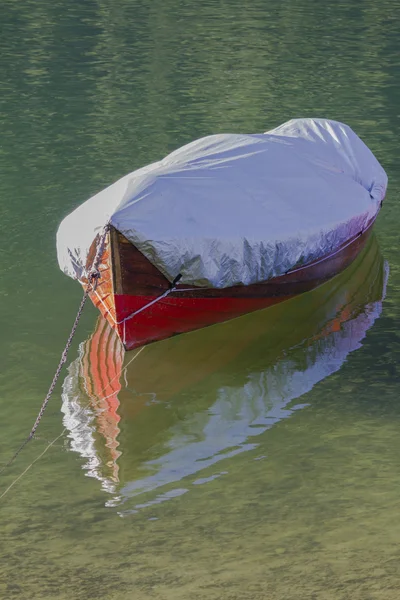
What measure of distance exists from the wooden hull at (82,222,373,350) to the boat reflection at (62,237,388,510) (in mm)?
304

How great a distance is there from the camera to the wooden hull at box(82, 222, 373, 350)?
10.6 metres

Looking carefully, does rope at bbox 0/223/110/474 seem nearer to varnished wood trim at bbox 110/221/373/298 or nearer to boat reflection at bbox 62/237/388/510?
varnished wood trim at bbox 110/221/373/298

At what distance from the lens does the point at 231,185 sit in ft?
37.6

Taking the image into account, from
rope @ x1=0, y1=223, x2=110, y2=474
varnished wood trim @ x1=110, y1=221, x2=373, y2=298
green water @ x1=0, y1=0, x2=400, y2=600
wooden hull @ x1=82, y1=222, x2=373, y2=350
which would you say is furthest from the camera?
wooden hull @ x1=82, y1=222, x2=373, y2=350

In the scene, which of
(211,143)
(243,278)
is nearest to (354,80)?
(211,143)

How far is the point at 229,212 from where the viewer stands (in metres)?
11.1

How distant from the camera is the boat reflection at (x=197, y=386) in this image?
9.30 metres

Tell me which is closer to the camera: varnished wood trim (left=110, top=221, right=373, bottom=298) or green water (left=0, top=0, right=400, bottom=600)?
green water (left=0, top=0, right=400, bottom=600)

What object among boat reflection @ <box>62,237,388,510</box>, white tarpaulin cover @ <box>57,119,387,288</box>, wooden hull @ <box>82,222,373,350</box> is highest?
white tarpaulin cover @ <box>57,119,387,288</box>

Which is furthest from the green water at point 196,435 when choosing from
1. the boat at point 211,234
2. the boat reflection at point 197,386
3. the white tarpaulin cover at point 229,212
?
the white tarpaulin cover at point 229,212

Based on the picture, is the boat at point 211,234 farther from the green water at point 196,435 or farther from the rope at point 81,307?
the green water at point 196,435

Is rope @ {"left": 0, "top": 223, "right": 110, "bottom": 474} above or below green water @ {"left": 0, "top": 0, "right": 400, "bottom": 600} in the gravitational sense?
above

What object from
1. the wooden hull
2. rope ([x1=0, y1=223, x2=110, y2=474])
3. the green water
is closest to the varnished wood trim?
the wooden hull

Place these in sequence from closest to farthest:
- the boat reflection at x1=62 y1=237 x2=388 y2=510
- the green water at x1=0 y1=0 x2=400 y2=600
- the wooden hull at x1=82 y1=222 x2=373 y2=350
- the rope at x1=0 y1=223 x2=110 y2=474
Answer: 1. the green water at x1=0 y1=0 x2=400 y2=600
2. the boat reflection at x1=62 y1=237 x2=388 y2=510
3. the rope at x1=0 y1=223 x2=110 y2=474
4. the wooden hull at x1=82 y1=222 x2=373 y2=350
